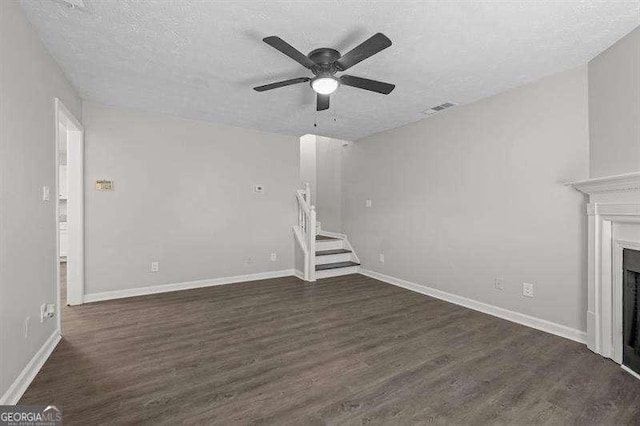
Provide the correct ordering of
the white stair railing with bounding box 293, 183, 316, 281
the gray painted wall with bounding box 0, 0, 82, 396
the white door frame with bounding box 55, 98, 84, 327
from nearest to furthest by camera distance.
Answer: the gray painted wall with bounding box 0, 0, 82, 396, the white door frame with bounding box 55, 98, 84, 327, the white stair railing with bounding box 293, 183, 316, 281

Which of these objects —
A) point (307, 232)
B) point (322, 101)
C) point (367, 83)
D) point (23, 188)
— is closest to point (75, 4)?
point (23, 188)

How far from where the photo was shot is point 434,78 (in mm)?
2941

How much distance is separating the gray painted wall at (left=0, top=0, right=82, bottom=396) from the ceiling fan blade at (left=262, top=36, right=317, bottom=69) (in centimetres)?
159

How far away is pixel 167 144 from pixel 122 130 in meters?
0.56

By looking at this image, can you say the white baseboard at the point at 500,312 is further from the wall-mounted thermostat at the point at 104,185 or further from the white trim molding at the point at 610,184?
the wall-mounted thermostat at the point at 104,185

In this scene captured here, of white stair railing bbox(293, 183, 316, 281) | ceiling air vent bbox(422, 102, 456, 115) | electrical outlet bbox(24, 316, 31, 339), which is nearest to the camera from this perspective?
electrical outlet bbox(24, 316, 31, 339)

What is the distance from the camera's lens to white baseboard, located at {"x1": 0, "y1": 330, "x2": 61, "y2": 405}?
175 cm

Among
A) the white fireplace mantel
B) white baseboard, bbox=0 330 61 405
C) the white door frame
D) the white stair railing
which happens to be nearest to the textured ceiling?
the white door frame

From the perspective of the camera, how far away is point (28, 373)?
6.54ft

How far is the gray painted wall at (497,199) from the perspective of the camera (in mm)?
2783

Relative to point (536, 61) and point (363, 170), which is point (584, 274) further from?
point (363, 170)

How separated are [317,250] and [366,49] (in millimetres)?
4078

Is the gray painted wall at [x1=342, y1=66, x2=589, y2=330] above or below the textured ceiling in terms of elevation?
below

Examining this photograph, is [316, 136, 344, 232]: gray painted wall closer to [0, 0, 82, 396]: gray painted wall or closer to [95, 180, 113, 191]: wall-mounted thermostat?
[95, 180, 113, 191]: wall-mounted thermostat
